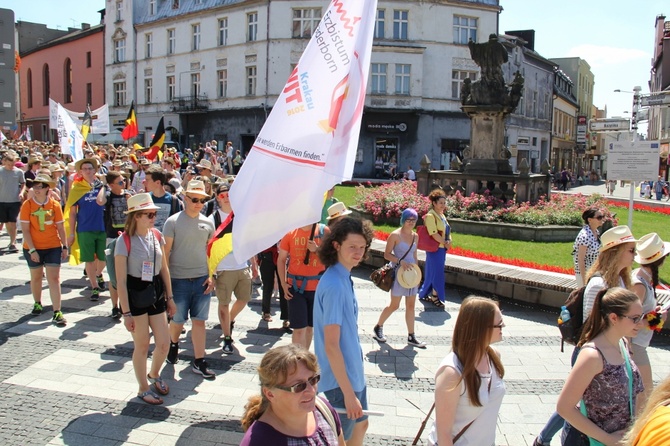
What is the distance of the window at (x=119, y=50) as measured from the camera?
49.7 metres

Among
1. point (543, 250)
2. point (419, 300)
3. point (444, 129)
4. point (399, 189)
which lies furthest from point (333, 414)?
point (444, 129)

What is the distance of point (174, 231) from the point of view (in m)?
6.10

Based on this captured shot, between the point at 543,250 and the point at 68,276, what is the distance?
9.30 m

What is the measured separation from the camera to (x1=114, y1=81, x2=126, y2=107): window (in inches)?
1962

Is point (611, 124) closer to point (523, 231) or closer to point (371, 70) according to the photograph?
point (523, 231)

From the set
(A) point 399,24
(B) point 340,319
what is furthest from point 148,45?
(B) point 340,319

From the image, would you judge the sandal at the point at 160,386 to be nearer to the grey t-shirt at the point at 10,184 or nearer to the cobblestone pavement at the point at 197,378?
the cobblestone pavement at the point at 197,378

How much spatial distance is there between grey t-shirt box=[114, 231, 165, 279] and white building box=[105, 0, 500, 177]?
33053 millimetres

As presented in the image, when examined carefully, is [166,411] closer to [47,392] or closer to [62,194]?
[47,392]

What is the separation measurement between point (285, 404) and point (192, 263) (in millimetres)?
3659

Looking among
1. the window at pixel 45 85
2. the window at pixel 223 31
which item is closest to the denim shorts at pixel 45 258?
the window at pixel 223 31

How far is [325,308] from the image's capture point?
146 inches

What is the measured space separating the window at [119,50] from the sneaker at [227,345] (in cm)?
4791

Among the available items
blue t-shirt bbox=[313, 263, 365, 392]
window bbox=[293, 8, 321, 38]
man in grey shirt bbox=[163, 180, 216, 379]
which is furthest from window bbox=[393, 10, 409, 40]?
blue t-shirt bbox=[313, 263, 365, 392]
